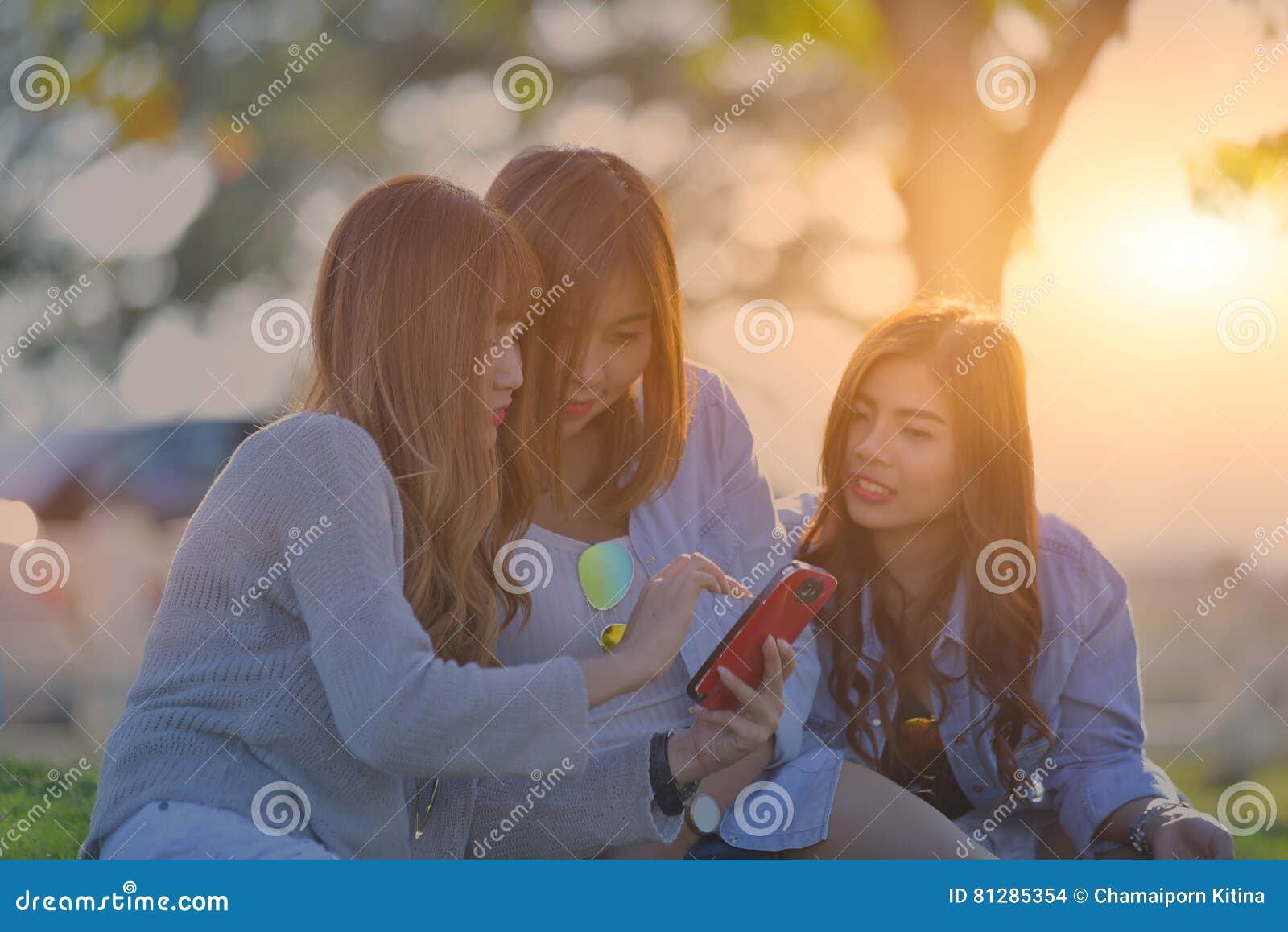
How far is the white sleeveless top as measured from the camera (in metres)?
2.69

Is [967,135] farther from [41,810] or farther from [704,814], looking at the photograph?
[41,810]

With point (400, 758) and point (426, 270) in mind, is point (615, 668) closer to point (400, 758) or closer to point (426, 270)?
point (400, 758)

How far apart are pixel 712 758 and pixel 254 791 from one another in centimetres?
93

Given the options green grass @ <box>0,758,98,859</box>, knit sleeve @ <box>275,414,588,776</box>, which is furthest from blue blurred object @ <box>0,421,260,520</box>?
knit sleeve @ <box>275,414,588,776</box>

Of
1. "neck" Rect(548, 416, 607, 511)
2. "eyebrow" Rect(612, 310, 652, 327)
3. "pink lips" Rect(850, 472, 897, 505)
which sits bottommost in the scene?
"neck" Rect(548, 416, 607, 511)

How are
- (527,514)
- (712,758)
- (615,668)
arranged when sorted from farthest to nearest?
(527,514) < (712,758) < (615,668)

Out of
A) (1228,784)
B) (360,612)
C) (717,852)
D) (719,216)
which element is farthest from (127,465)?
(1228,784)

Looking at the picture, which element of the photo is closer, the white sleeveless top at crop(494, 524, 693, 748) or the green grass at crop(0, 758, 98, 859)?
the white sleeveless top at crop(494, 524, 693, 748)

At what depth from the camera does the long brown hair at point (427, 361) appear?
88.2 inches

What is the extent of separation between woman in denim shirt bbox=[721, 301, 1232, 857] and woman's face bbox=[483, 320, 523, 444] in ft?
3.51

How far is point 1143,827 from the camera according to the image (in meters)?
2.80

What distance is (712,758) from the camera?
2.55 meters

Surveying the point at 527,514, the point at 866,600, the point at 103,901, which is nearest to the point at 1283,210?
the point at 866,600

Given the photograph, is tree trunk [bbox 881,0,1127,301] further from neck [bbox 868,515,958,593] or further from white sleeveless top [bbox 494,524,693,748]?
white sleeveless top [bbox 494,524,693,748]
